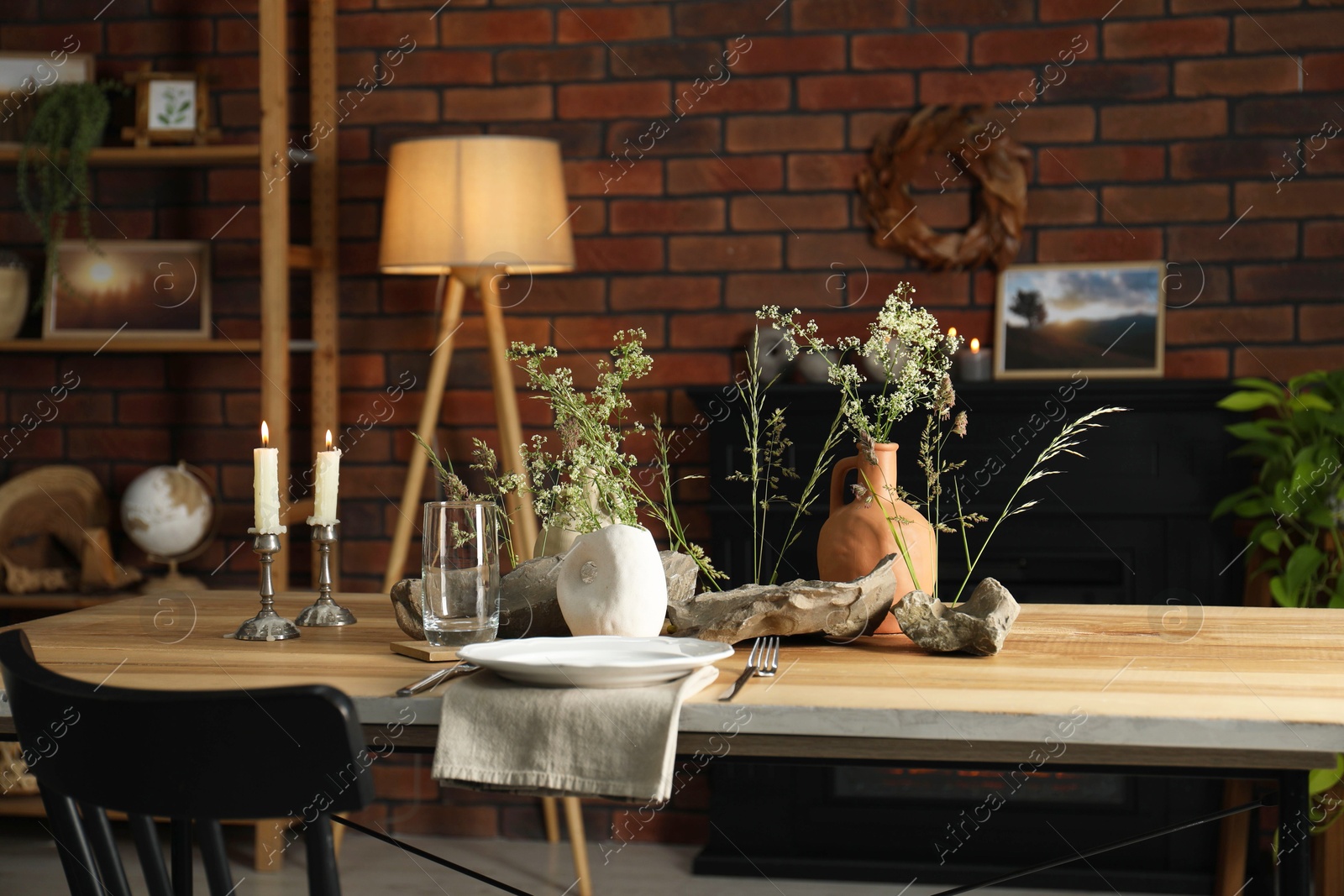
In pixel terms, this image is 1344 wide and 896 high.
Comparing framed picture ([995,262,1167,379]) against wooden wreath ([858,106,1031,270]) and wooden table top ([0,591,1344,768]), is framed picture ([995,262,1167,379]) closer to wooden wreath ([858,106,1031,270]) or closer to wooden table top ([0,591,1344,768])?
wooden wreath ([858,106,1031,270])

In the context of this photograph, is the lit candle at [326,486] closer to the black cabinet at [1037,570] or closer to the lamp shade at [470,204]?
the lamp shade at [470,204]

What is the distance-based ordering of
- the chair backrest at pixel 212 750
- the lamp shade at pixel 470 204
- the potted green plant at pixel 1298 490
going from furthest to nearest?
the lamp shade at pixel 470 204, the potted green plant at pixel 1298 490, the chair backrest at pixel 212 750

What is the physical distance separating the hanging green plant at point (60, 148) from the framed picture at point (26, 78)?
4 cm

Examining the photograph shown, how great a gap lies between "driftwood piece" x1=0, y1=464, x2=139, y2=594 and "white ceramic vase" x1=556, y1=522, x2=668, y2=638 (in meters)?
2.06

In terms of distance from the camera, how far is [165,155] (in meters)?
2.91

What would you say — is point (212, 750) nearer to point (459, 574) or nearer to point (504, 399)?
point (459, 574)

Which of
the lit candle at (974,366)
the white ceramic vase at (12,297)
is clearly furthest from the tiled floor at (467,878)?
the white ceramic vase at (12,297)

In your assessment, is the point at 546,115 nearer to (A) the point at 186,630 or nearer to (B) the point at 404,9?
(B) the point at 404,9

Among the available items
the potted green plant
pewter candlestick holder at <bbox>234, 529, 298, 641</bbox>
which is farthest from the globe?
the potted green plant

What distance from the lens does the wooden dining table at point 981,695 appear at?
106 centimetres

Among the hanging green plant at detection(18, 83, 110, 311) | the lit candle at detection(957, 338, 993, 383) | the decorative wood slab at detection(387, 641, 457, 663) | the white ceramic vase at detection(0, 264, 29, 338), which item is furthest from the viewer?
the white ceramic vase at detection(0, 264, 29, 338)

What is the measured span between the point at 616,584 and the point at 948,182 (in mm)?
1869

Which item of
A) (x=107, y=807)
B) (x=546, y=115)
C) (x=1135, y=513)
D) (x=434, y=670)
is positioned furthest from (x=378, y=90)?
(x=107, y=807)

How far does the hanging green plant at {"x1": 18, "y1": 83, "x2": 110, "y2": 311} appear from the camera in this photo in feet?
9.59
